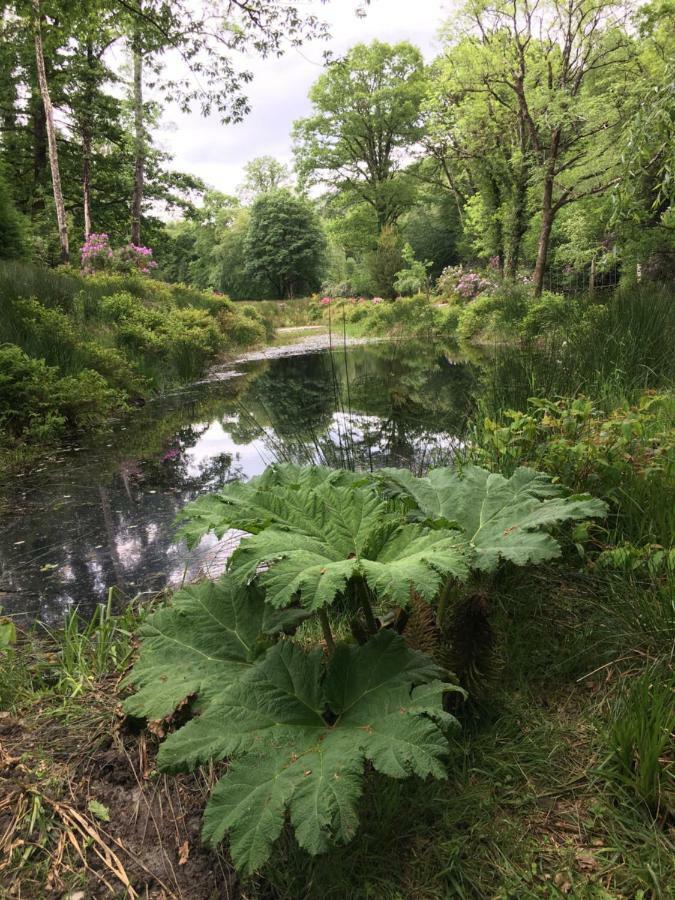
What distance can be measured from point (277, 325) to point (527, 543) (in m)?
24.0

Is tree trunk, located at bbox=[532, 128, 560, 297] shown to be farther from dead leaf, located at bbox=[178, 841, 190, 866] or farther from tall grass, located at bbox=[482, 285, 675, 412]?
dead leaf, located at bbox=[178, 841, 190, 866]

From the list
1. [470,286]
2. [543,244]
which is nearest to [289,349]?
[470,286]

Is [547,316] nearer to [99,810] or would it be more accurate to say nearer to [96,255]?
[99,810]

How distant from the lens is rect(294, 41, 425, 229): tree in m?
27.0

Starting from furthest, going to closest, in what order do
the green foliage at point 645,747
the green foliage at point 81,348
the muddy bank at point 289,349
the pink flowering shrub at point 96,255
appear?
the pink flowering shrub at point 96,255 → the muddy bank at point 289,349 → the green foliage at point 81,348 → the green foliage at point 645,747

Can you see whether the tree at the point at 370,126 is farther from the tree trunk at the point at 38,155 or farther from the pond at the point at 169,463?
the pond at the point at 169,463

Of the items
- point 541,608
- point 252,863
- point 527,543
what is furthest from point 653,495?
point 252,863

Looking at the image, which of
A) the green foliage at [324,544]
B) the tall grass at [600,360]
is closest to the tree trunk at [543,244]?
the tall grass at [600,360]

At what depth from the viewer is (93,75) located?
593 inches

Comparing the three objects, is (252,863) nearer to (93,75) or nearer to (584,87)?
(584,87)

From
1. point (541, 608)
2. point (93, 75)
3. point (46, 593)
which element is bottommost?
point (46, 593)

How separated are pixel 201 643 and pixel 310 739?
15.1 inches

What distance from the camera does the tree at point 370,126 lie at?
2703cm

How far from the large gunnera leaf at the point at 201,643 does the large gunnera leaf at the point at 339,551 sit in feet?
0.42
